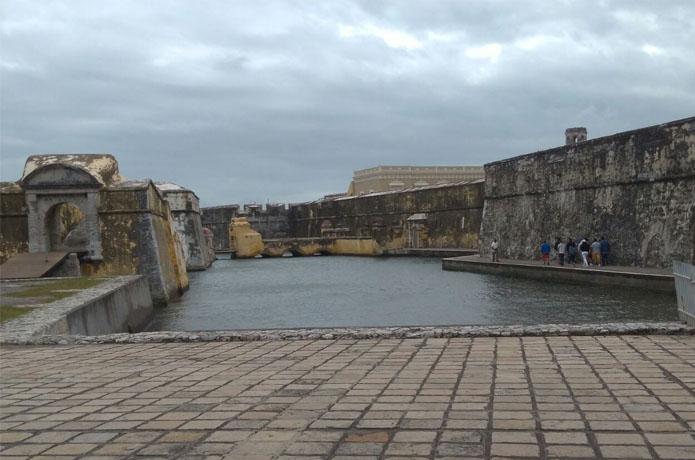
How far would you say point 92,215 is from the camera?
14.5 metres

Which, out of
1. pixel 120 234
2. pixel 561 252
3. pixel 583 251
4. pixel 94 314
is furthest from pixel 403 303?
pixel 583 251

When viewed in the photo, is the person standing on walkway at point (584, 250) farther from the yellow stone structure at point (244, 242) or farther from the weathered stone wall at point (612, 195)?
the yellow stone structure at point (244, 242)

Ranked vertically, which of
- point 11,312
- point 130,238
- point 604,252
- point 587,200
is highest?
point 587,200

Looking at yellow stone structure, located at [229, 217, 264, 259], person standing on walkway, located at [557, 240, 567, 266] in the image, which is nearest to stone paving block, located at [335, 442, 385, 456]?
person standing on walkway, located at [557, 240, 567, 266]

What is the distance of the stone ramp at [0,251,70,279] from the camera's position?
510 inches

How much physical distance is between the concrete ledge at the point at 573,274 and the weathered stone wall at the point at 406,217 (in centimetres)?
971

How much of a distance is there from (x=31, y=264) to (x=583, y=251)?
44.5 ft

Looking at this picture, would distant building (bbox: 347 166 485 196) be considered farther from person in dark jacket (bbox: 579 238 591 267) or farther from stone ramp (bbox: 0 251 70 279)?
stone ramp (bbox: 0 251 70 279)

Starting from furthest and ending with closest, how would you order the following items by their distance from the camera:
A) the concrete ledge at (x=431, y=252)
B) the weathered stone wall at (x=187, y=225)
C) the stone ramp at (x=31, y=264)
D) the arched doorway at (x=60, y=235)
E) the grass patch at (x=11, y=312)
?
the concrete ledge at (x=431, y=252) < the weathered stone wall at (x=187, y=225) < the arched doorway at (x=60, y=235) < the stone ramp at (x=31, y=264) < the grass patch at (x=11, y=312)

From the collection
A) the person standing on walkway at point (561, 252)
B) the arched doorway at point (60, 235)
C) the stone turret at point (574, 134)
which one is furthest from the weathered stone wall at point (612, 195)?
the arched doorway at point (60, 235)

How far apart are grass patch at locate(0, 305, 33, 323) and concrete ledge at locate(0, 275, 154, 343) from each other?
0.11 metres

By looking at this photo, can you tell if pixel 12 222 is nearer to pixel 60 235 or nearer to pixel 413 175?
pixel 60 235

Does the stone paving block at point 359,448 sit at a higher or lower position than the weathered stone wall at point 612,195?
lower

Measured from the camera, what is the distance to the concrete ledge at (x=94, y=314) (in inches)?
269
